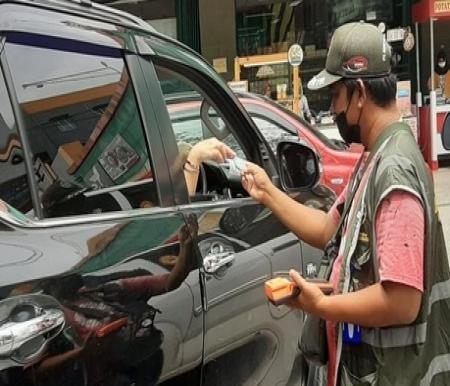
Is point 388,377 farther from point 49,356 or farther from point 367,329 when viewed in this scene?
point 49,356

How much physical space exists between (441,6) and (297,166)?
9607 millimetres

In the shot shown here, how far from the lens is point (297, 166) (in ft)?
11.1

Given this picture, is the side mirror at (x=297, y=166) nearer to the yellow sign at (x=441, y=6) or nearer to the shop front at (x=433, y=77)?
the shop front at (x=433, y=77)

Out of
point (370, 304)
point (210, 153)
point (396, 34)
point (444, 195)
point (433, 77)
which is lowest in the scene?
point (444, 195)

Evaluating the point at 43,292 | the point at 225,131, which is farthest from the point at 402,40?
the point at 43,292

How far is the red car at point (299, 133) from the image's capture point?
6605 millimetres

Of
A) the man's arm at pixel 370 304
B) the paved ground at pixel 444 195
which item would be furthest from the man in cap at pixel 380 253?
the paved ground at pixel 444 195

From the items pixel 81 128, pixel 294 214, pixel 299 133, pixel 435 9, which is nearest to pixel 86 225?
pixel 81 128

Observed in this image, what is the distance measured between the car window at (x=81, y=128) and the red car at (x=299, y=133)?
410 cm

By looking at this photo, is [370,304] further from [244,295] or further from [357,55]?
[244,295]

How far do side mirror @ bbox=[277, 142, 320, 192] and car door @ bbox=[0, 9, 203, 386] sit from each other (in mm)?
1000

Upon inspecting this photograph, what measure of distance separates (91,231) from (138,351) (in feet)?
1.16

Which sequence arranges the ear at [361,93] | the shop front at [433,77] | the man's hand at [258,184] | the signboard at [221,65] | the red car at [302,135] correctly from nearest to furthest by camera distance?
the ear at [361,93] → the man's hand at [258,184] → the red car at [302,135] → the shop front at [433,77] → the signboard at [221,65]

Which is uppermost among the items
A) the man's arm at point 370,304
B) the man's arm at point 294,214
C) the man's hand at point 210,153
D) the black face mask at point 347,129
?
the black face mask at point 347,129
